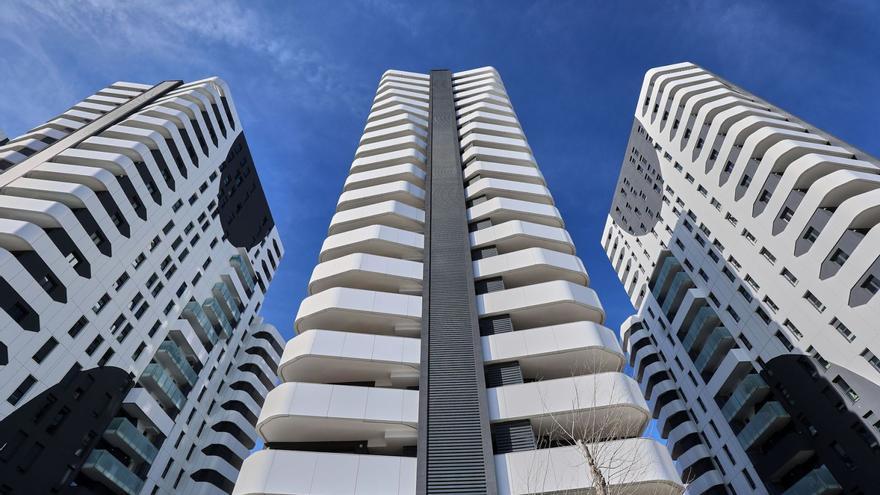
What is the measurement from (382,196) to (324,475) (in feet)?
58.7

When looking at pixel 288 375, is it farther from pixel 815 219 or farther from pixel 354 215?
pixel 815 219

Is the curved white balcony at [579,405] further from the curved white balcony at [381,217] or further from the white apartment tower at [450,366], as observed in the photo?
the curved white balcony at [381,217]

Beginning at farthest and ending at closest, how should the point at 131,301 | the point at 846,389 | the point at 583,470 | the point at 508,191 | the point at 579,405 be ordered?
1. the point at 131,301
2. the point at 508,191
3. the point at 846,389
4. the point at 579,405
5. the point at 583,470

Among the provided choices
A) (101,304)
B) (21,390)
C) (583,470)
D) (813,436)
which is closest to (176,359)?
(101,304)

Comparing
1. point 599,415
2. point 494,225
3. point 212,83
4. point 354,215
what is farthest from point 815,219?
point 212,83

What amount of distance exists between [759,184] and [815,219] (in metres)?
5.39

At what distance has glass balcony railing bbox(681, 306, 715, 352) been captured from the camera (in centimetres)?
3288

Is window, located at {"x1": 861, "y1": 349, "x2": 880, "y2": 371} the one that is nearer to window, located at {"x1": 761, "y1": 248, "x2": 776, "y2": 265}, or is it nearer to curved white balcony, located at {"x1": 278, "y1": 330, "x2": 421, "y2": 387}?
Answer: window, located at {"x1": 761, "y1": 248, "x2": 776, "y2": 265}

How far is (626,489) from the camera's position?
507 inches

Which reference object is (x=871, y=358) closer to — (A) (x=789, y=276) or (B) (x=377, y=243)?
(A) (x=789, y=276)

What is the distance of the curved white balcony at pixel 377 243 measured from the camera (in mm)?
23366

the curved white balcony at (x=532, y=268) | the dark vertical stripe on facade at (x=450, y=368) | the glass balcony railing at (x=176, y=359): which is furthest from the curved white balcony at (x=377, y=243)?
the glass balcony railing at (x=176, y=359)

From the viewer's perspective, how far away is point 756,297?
29.7m

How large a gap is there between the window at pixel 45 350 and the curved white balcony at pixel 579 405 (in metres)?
24.1
